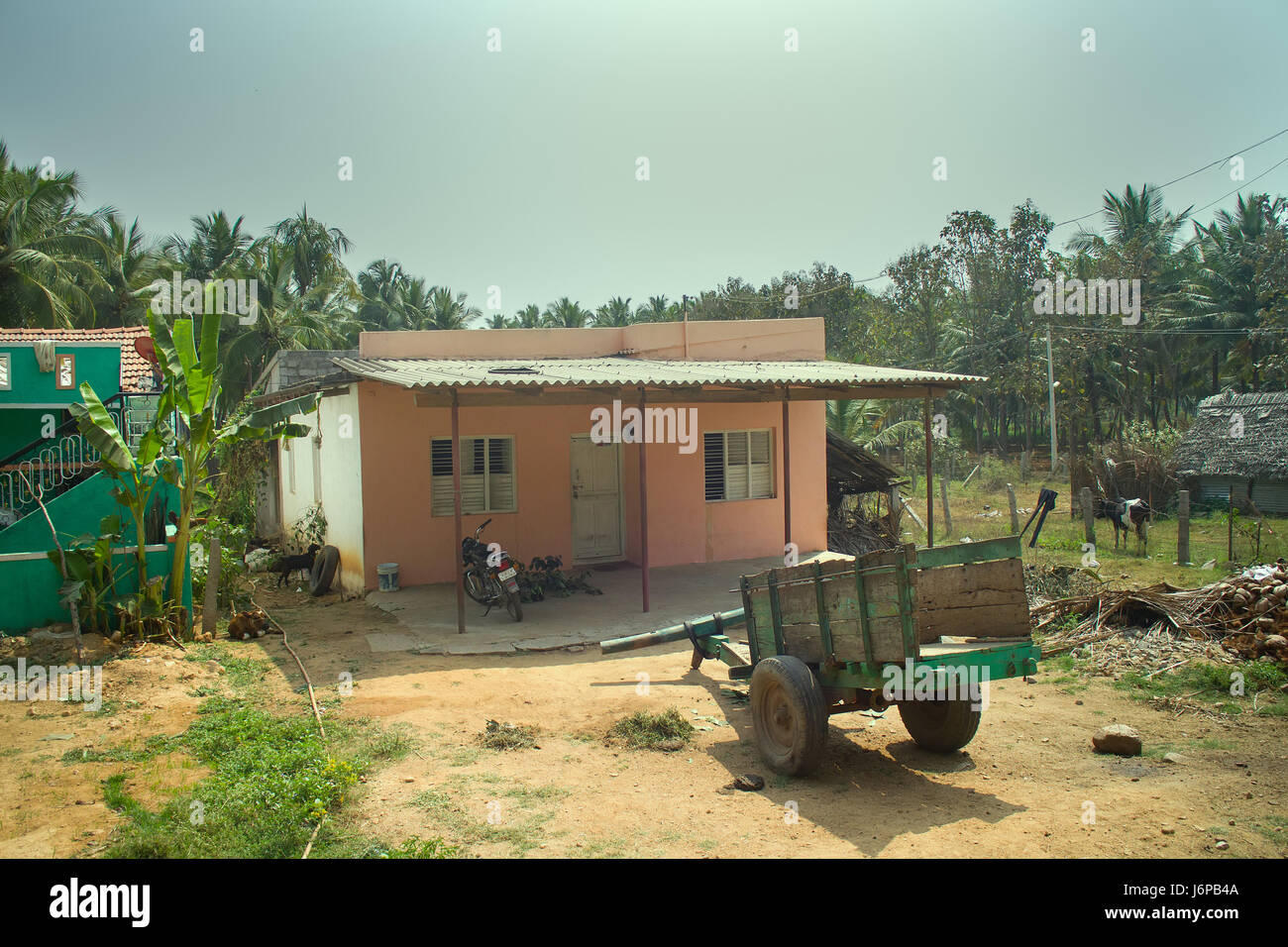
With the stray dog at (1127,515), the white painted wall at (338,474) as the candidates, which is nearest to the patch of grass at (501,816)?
the white painted wall at (338,474)

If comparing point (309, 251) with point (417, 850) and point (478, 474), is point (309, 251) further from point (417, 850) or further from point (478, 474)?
point (417, 850)

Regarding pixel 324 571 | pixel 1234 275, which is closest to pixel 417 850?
pixel 324 571

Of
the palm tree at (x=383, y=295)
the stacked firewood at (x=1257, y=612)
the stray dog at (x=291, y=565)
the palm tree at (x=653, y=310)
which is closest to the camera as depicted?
the stacked firewood at (x=1257, y=612)

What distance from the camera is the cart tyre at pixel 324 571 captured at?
12.4 metres

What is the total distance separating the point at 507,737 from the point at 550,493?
6818 millimetres

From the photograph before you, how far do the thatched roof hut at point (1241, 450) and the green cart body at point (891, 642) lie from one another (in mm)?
18140

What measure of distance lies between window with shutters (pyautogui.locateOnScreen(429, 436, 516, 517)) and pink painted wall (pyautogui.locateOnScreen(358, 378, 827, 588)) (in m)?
0.12

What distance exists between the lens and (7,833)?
4715 millimetres

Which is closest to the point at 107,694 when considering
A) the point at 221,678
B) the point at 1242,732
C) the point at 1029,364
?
the point at 221,678

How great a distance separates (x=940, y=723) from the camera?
18.6ft

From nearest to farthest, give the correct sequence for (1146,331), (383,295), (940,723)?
1. (940,723)
2. (1146,331)
3. (383,295)

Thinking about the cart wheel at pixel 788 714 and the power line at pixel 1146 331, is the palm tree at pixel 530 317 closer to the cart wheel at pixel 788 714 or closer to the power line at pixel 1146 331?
the power line at pixel 1146 331

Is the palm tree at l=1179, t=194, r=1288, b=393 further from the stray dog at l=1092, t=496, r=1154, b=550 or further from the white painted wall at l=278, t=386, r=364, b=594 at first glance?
the white painted wall at l=278, t=386, r=364, b=594

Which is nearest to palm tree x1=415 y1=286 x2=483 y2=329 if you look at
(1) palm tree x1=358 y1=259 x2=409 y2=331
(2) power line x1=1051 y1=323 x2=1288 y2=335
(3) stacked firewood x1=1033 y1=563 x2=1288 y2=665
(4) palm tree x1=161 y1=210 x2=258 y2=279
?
(1) palm tree x1=358 y1=259 x2=409 y2=331
